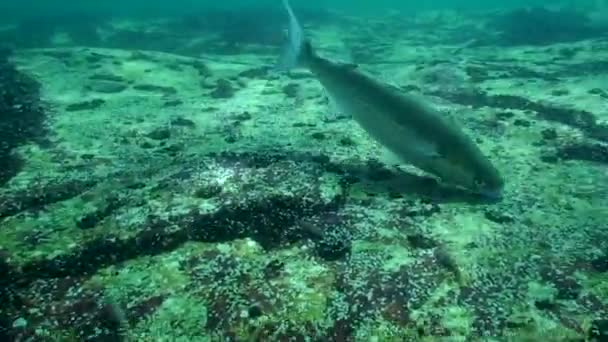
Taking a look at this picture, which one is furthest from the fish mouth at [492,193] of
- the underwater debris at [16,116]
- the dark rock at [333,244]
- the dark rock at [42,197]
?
the underwater debris at [16,116]

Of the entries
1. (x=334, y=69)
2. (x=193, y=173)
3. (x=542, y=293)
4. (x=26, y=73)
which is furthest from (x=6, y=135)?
(x=542, y=293)

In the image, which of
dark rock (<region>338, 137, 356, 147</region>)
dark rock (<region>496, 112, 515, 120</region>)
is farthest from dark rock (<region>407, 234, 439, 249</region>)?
dark rock (<region>496, 112, 515, 120</region>)

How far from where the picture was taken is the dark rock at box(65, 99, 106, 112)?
1545cm

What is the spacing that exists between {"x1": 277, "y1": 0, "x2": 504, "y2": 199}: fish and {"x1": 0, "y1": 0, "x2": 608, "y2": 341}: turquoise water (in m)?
0.04

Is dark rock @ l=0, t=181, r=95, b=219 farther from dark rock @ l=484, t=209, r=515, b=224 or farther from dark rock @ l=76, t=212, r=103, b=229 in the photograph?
dark rock @ l=484, t=209, r=515, b=224

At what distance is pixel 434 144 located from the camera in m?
9.34

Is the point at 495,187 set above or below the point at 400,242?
above

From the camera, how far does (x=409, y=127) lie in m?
9.59

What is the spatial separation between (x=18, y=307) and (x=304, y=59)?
6892 millimetres

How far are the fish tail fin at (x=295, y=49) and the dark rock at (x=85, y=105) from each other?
750 cm

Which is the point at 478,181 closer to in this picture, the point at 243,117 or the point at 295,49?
the point at 295,49

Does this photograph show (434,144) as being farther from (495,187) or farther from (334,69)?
(334,69)

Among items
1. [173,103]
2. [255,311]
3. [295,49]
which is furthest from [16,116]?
[255,311]

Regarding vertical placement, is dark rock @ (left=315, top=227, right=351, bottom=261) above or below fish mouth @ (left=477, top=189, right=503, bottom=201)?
below
